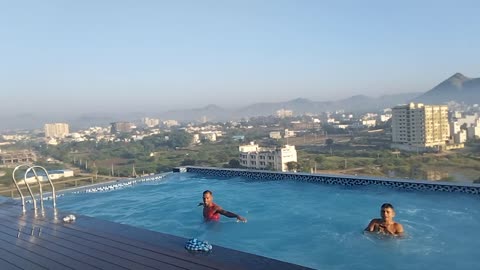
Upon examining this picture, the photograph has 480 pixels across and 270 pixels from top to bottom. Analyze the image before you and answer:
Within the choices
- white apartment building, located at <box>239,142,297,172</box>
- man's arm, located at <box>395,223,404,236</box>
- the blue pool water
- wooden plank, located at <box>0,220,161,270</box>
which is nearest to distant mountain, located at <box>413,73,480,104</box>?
white apartment building, located at <box>239,142,297,172</box>

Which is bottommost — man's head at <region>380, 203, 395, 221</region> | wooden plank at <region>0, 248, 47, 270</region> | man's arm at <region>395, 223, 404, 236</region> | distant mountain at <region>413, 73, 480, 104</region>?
man's arm at <region>395, 223, 404, 236</region>

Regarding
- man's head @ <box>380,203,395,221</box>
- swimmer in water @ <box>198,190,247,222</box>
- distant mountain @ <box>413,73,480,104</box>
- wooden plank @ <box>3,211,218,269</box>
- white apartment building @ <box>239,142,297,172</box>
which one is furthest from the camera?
distant mountain @ <box>413,73,480,104</box>

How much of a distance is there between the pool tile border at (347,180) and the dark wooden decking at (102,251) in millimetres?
5462

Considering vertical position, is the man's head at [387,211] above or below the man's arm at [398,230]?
above

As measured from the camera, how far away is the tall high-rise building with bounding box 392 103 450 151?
5333 cm

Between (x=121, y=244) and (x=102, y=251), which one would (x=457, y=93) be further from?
(x=102, y=251)

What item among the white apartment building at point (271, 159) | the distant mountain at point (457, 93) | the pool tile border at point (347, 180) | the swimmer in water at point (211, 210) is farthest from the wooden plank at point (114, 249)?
the distant mountain at point (457, 93)

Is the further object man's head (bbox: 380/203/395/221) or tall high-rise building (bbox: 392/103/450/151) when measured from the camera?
tall high-rise building (bbox: 392/103/450/151)

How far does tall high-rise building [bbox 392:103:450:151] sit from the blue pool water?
46670mm

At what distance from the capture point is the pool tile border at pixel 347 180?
287 inches

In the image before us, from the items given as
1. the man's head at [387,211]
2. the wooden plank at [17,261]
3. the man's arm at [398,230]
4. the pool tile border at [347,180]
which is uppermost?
the wooden plank at [17,261]

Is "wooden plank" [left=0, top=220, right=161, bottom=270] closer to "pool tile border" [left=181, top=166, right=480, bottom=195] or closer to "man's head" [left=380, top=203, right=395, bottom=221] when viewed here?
"man's head" [left=380, top=203, right=395, bottom=221]

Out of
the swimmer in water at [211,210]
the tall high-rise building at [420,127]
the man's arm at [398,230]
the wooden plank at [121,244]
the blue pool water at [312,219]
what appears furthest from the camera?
the tall high-rise building at [420,127]

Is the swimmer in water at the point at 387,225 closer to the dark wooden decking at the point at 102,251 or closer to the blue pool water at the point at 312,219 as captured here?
the blue pool water at the point at 312,219
